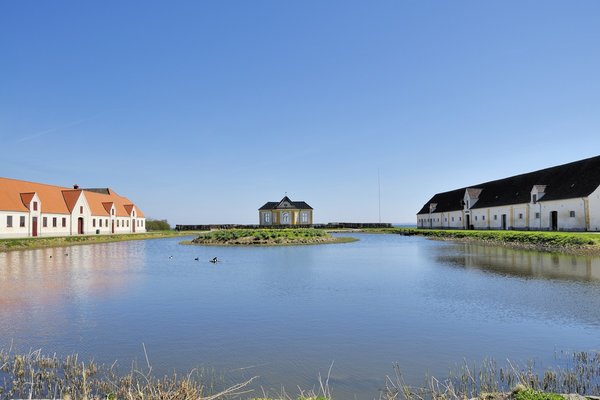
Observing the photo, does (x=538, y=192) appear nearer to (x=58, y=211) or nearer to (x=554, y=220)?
(x=554, y=220)

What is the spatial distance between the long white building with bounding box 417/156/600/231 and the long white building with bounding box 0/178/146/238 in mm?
57444

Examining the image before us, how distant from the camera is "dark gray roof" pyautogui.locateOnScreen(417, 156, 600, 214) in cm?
4219

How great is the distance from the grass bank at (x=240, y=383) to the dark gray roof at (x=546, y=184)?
4082 centimetres

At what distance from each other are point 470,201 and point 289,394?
65.8m


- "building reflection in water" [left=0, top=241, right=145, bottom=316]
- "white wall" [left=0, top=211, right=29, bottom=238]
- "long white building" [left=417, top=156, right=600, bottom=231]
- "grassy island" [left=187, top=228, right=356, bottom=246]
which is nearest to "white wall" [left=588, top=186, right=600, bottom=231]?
"long white building" [left=417, top=156, right=600, bottom=231]

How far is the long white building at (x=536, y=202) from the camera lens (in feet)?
133

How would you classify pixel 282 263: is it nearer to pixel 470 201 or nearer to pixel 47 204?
pixel 47 204

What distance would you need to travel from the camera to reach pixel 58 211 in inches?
2056

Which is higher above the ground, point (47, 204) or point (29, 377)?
point (47, 204)

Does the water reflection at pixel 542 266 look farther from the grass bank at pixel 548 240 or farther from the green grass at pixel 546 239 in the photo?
the green grass at pixel 546 239

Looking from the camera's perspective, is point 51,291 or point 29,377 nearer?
point 29,377

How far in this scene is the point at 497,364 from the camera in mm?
7629

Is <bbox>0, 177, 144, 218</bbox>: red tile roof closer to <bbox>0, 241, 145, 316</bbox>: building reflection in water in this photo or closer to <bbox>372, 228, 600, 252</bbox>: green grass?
<bbox>0, 241, 145, 316</bbox>: building reflection in water

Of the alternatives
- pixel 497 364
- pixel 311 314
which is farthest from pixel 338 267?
pixel 497 364
